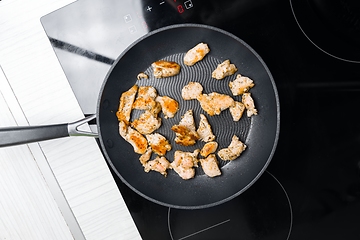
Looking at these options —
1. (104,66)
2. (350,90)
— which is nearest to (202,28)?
(104,66)

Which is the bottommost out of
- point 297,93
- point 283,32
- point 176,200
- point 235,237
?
point 235,237

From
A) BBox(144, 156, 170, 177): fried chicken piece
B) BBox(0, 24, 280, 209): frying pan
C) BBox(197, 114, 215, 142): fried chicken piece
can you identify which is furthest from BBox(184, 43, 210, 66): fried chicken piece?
BBox(144, 156, 170, 177): fried chicken piece

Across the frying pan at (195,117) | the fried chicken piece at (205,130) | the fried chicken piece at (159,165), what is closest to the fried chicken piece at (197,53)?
the frying pan at (195,117)

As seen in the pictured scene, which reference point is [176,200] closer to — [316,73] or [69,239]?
[69,239]

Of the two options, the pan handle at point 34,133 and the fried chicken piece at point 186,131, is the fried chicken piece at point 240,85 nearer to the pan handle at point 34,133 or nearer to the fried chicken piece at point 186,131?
the fried chicken piece at point 186,131

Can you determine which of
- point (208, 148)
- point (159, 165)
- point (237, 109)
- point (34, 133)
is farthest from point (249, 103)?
point (34, 133)

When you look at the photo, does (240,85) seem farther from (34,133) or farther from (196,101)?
(34,133)
